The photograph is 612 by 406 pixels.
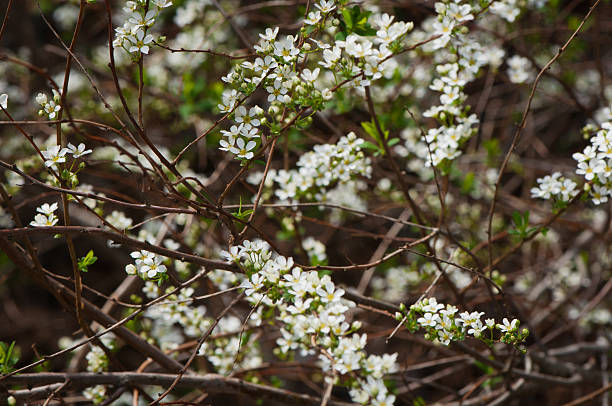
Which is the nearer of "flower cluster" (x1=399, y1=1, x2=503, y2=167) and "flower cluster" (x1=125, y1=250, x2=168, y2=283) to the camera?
"flower cluster" (x1=125, y1=250, x2=168, y2=283)

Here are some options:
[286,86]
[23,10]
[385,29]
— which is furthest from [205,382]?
[23,10]

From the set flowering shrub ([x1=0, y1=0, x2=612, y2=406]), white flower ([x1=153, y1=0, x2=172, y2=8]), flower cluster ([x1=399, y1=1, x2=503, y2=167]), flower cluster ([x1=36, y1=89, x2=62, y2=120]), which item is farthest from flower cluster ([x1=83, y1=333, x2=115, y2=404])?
flower cluster ([x1=399, y1=1, x2=503, y2=167])

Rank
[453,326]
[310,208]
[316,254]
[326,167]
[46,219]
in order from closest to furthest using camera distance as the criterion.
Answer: [453,326] < [46,219] < [326,167] < [316,254] < [310,208]

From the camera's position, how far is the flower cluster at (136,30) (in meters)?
1.75

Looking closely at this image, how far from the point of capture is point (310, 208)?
323 centimetres

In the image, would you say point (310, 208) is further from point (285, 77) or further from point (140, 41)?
point (140, 41)

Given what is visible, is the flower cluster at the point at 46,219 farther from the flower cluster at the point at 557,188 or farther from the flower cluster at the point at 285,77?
the flower cluster at the point at 557,188

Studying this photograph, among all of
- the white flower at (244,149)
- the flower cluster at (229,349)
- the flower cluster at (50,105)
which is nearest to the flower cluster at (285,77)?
the white flower at (244,149)

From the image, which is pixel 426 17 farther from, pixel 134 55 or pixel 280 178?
pixel 134 55

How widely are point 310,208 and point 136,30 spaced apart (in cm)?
166

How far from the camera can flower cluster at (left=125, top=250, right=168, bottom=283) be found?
5.98 ft

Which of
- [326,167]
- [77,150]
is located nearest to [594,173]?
[326,167]

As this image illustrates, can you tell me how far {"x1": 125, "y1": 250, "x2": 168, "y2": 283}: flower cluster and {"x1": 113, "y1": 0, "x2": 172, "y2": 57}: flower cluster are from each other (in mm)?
643

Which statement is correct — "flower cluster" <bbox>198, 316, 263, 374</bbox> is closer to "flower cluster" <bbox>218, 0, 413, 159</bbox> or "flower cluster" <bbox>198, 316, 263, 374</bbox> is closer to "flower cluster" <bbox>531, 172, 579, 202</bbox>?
"flower cluster" <bbox>218, 0, 413, 159</bbox>
